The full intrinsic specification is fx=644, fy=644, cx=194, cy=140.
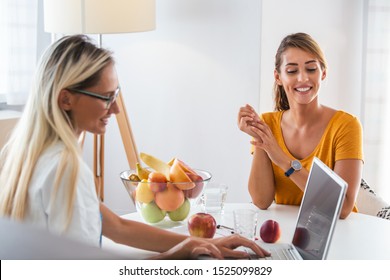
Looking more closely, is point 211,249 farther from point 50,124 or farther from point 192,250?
point 50,124

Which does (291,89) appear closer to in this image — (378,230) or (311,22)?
(378,230)

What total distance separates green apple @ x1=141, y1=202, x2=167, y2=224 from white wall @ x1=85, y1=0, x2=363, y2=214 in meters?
1.67

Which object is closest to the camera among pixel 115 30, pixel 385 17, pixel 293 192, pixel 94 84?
pixel 94 84

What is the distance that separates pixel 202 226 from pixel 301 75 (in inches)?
28.1

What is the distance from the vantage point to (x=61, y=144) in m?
1.07

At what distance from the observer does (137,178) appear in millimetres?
1613

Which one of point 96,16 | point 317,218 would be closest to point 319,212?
point 317,218

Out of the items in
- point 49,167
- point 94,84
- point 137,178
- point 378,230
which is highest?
point 94,84

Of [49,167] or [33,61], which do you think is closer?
[49,167]

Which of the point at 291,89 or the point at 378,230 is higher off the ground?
the point at 291,89

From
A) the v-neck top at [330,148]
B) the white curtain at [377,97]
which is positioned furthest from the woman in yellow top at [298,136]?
the white curtain at [377,97]

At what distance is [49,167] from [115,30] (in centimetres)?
168

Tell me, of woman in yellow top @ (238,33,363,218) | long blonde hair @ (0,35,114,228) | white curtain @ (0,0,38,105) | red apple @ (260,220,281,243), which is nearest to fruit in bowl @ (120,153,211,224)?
red apple @ (260,220,281,243)
